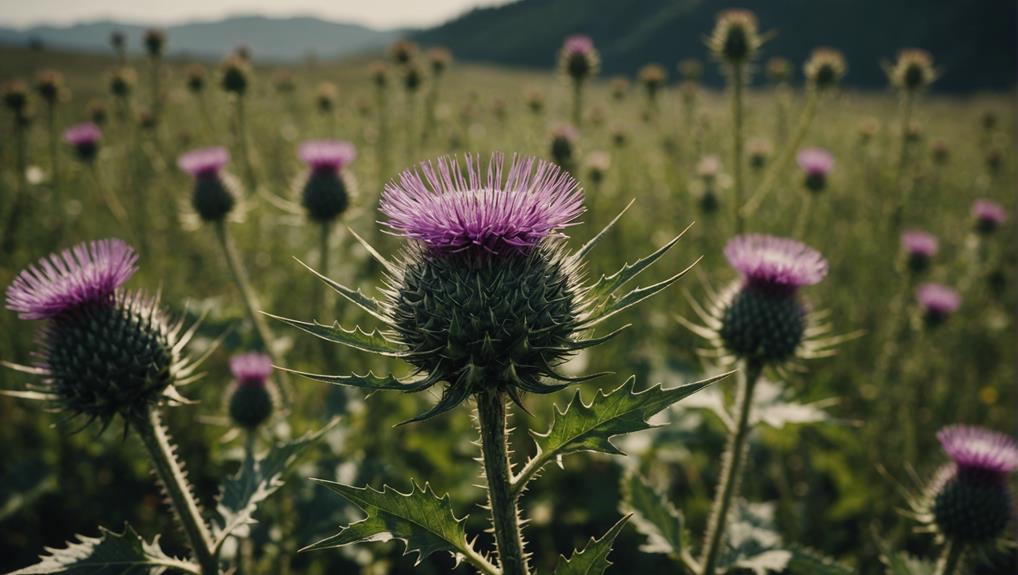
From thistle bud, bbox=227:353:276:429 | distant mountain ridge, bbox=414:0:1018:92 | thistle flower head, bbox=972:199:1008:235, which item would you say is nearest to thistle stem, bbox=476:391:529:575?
thistle bud, bbox=227:353:276:429

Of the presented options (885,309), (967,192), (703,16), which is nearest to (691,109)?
(885,309)

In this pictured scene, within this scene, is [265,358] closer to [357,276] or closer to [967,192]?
[357,276]

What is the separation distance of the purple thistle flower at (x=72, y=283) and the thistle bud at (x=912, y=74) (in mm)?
7492

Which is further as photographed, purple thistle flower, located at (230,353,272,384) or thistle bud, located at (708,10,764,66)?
thistle bud, located at (708,10,764,66)

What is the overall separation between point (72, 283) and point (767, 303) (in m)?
3.73

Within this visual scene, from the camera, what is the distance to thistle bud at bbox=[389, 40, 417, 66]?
30.6ft

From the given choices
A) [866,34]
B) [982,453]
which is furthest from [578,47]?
[866,34]

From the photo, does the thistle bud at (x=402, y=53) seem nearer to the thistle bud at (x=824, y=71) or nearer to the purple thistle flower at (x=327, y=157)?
the purple thistle flower at (x=327, y=157)

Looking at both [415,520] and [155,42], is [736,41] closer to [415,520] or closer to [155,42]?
[415,520]

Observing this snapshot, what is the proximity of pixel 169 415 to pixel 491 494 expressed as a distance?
508 cm

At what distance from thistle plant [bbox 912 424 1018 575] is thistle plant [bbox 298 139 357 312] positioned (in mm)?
4768

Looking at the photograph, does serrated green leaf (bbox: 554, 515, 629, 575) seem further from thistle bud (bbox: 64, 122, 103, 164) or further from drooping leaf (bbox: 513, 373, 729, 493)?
thistle bud (bbox: 64, 122, 103, 164)

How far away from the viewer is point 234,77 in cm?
766

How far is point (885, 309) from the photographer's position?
8.24 metres
